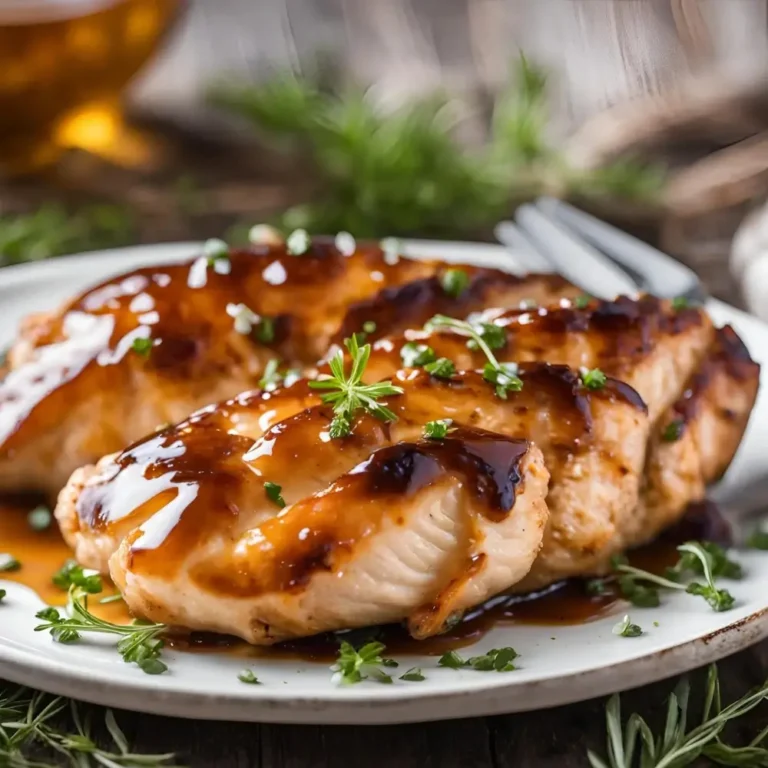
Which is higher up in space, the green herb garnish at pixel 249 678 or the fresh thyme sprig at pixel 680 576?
the green herb garnish at pixel 249 678

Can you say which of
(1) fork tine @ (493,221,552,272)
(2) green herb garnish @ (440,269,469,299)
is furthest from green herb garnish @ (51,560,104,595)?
(1) fork tine @ (493,221,552,272)

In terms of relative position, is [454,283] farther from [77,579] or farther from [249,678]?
[249,678]

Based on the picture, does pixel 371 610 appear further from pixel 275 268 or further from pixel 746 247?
pixel 746 247

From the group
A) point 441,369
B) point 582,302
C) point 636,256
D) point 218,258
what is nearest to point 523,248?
point 636,256

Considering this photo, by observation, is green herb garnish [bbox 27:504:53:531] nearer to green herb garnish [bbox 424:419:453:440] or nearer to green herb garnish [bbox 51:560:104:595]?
green herb garnish [bbox 51:560:104:595]

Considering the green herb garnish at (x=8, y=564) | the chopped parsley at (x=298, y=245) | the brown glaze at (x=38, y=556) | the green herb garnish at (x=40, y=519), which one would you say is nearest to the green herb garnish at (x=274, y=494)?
the brown glaze at (x=38, y=556)

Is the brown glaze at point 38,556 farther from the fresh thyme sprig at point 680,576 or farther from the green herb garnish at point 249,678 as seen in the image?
the fresh thyme sprig at point 680,576
